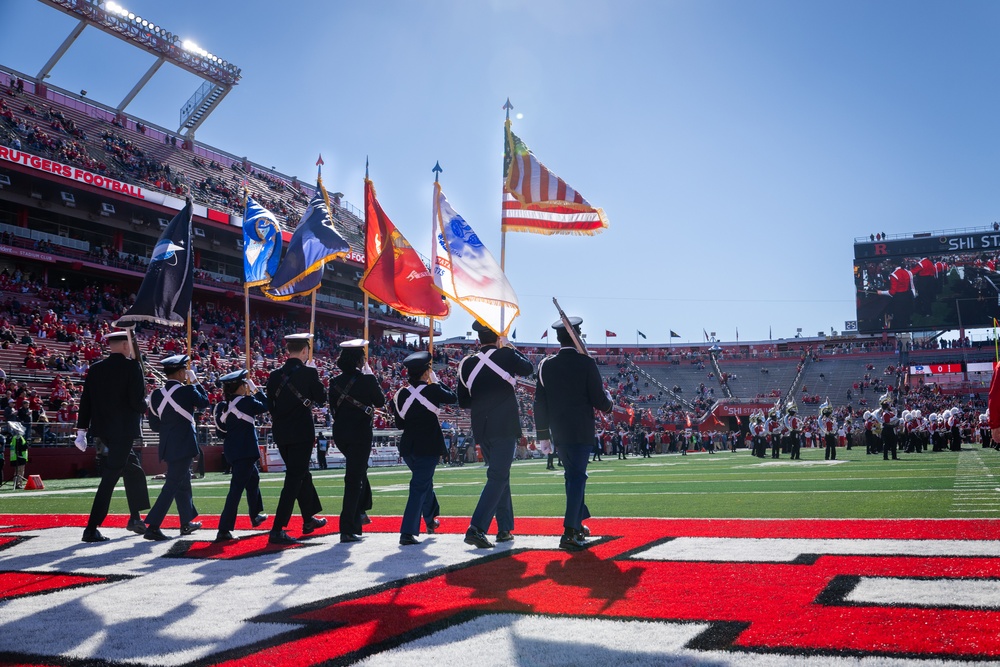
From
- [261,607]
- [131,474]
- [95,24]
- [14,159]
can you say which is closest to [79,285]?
[14,159]

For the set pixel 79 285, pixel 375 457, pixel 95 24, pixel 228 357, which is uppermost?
pixel 95 24

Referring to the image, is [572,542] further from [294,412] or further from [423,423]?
[294,412]

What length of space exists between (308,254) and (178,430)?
5.81 m

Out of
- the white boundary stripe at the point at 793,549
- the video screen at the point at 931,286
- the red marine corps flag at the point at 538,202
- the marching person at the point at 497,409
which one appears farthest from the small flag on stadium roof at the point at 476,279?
the video screen at the point at 931,286

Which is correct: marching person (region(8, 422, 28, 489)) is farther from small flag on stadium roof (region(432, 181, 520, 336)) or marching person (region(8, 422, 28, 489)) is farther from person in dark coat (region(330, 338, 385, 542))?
person in dark coat (region(330, 338, 385, 542))

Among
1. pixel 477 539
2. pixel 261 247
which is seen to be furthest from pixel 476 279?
pixel 261 247

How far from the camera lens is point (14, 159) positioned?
124 feet

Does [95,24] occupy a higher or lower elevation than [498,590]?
higher

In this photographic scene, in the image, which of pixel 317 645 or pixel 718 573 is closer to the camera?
pixel 317 645

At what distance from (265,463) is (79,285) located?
19721mm

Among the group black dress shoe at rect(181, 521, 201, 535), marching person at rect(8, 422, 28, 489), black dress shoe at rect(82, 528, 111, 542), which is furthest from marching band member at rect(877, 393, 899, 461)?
marching person at rect(8, 422, 28, 489)

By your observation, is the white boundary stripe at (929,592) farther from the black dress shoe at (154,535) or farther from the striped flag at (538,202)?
the striped flag at (538,202)

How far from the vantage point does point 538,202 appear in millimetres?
11398

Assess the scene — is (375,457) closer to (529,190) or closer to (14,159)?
(14,159)
